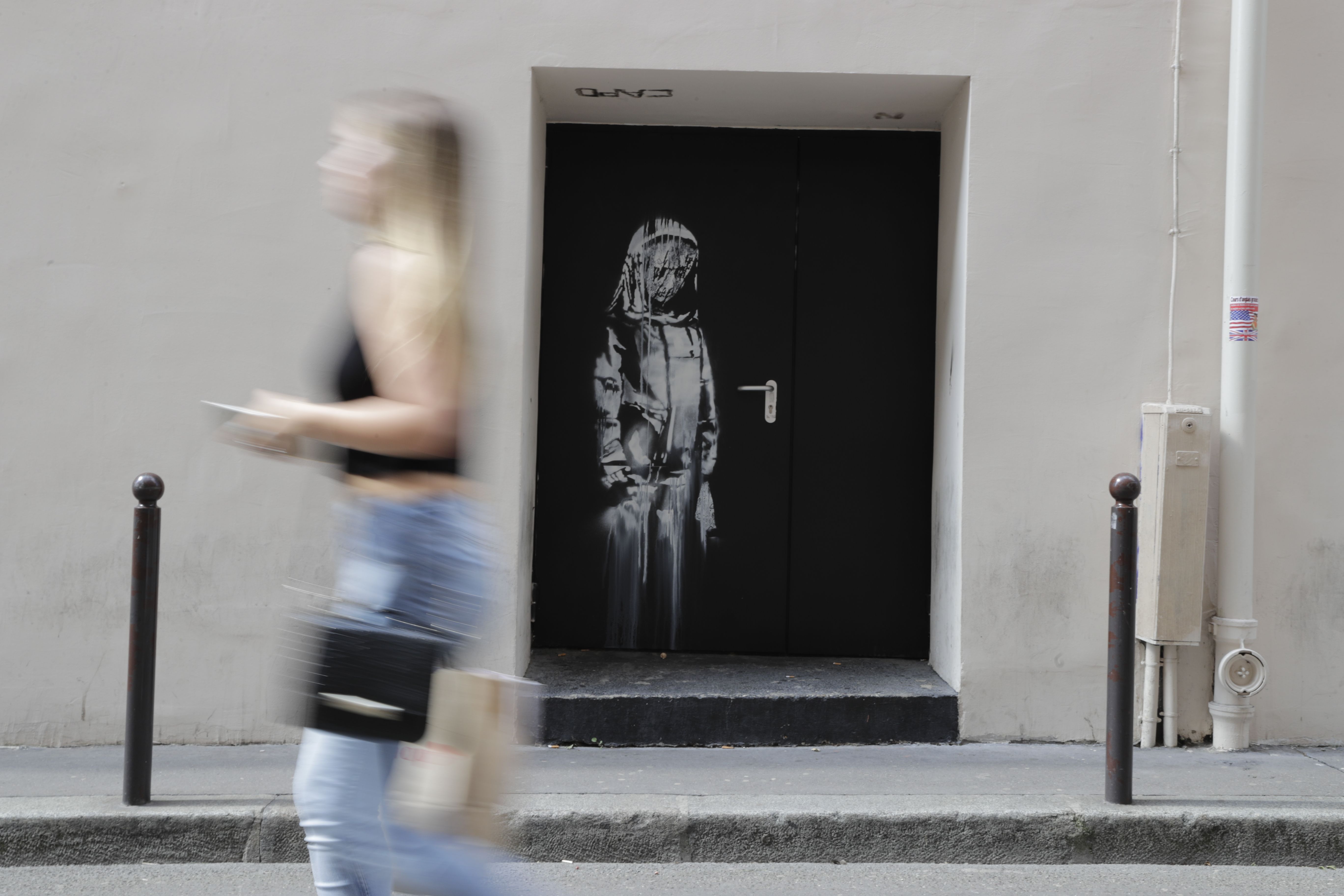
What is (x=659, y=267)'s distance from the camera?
5852 millimetres

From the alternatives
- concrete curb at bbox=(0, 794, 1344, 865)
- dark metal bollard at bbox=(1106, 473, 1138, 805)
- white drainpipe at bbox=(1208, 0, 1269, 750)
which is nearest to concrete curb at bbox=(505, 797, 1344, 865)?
concrete curb at bbox=(0, 794, 1344, 865)

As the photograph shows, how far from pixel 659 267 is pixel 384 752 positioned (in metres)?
3.92

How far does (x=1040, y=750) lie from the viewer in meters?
5.00

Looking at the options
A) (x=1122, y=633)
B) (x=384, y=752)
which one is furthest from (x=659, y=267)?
(x=384, y=752)

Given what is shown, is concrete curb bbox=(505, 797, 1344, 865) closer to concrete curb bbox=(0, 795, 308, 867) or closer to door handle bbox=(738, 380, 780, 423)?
concrete curb bbox=(0, 795, 308, 867)

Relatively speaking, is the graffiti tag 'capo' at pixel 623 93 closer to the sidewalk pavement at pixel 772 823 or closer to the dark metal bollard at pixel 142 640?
the dark metal bollard at pixel 142 640

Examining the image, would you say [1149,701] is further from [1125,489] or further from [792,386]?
[792,386]

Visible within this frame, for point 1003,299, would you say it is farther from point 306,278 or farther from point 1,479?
point 1,479

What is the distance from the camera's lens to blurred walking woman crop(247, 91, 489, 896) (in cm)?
219

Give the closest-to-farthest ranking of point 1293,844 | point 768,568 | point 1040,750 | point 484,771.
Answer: point 484,771, point 1293,844, point 1040,750, point 768,568

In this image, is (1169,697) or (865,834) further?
(1169,697)

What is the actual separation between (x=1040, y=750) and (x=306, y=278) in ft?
12.1

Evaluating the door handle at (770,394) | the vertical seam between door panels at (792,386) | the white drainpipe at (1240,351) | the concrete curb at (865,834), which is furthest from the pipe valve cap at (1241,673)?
the door handle at (770,394)

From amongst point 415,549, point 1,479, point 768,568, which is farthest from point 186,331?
point 415,549
